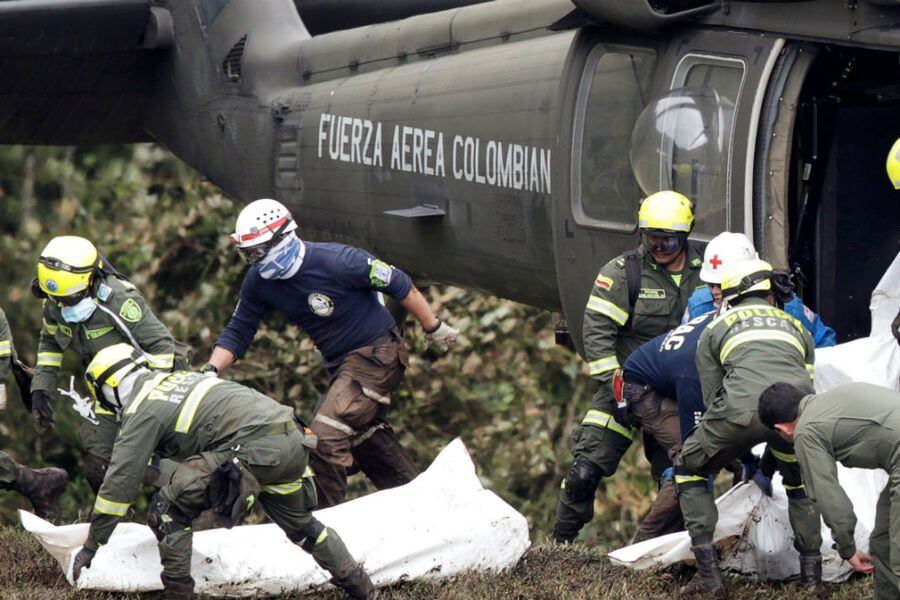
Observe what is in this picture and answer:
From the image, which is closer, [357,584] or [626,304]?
[357,584]

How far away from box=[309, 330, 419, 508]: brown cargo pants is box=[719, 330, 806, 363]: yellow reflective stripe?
8.60 feet

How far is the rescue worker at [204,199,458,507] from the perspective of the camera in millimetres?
8227

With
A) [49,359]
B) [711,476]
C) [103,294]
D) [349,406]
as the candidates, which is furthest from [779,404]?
[49,359]

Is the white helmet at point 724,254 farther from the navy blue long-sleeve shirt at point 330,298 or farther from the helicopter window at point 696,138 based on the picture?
the navy blue long-sleeve shirt at point 330,298

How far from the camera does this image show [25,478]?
8930mm

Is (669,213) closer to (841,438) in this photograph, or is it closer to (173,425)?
(841,438)

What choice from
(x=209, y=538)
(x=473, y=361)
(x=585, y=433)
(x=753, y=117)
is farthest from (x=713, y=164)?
(x=473, y=361)

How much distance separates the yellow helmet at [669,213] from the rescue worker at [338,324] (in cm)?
163

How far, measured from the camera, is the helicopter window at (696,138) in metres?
7.22

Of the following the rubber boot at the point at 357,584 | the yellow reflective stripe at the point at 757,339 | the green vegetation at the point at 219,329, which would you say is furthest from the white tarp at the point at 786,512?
the green vegetation at the point at 219,329

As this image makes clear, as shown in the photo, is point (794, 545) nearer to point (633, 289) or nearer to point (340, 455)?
point (633, 289)

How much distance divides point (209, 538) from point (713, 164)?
318 centimetres

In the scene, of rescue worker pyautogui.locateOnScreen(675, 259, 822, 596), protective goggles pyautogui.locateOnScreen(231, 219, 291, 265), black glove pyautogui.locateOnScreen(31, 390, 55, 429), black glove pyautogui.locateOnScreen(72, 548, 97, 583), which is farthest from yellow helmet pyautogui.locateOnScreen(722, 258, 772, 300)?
black glove pyautogui.locateOnScreen(31, 390, 55, 429)

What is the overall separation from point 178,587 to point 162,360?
166cm
